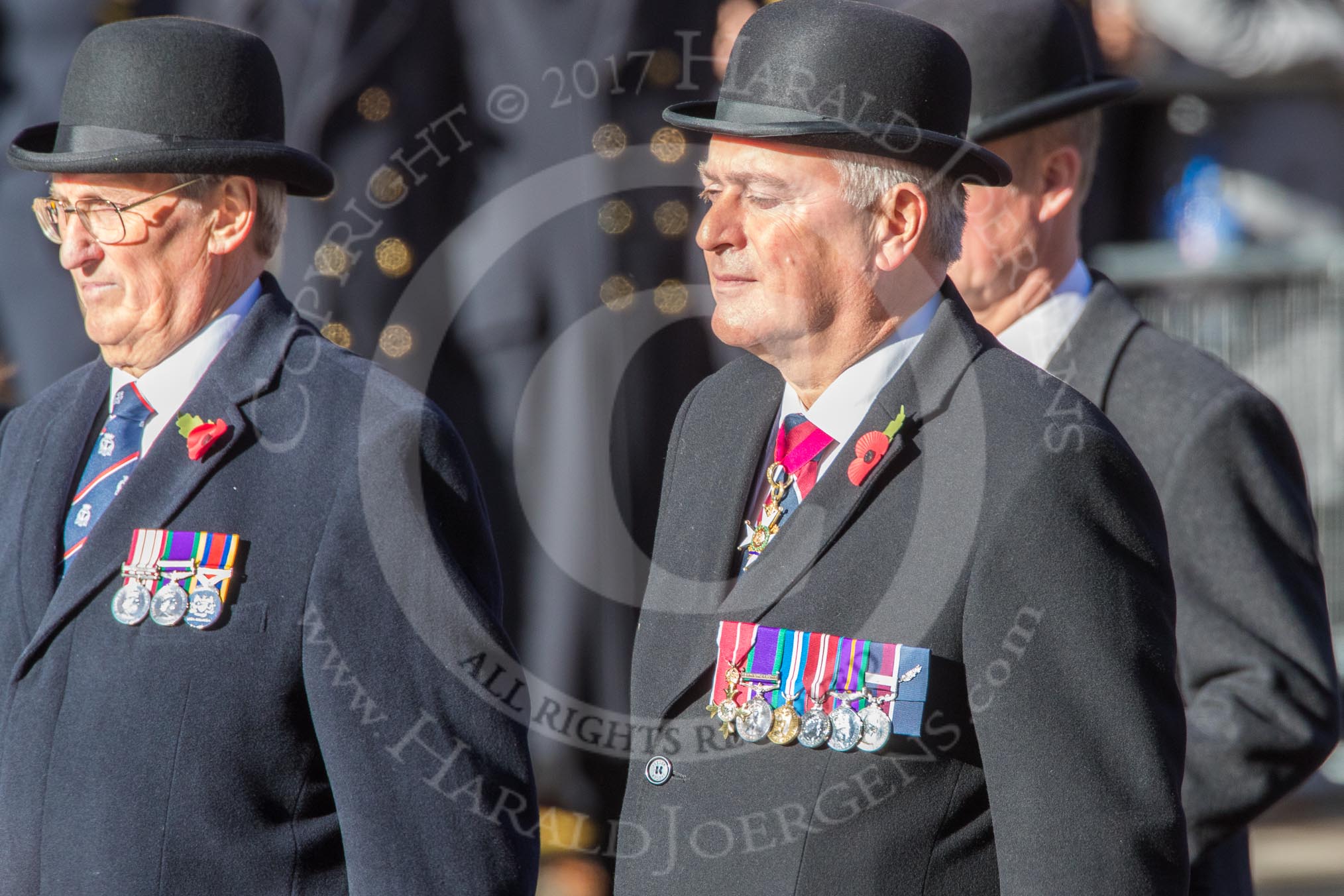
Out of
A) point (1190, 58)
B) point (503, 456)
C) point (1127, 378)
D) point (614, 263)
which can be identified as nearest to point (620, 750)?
point (503, 456)

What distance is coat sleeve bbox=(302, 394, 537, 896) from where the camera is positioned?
2.20 m

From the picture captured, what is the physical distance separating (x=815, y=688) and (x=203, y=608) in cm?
87

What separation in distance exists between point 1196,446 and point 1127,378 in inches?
7.7

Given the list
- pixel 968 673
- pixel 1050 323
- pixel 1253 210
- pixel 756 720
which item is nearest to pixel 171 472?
pixel 756 720

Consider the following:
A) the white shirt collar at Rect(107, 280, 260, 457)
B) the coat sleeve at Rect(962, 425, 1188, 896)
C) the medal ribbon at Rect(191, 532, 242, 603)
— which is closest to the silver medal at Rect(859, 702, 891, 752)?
the coat sleeve at Rect(962, 425, 1188, 896)

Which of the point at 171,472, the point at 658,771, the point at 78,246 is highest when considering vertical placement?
the point at 78,246

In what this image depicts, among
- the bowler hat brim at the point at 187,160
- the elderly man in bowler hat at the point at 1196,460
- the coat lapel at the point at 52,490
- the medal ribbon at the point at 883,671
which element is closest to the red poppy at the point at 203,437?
the coat lapel at the point at 52,490

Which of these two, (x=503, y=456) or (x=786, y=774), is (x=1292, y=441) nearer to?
(x=786, y=774)

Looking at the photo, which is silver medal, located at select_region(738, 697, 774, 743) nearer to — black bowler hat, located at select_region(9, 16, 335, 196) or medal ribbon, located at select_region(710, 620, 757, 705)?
medal ribbon, located at select_region(710, 620, 757, 705)

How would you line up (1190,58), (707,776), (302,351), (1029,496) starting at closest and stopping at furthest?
(1029,496) < (707,776) < (302,351) < (1190,58)

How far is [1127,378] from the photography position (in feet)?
9.29

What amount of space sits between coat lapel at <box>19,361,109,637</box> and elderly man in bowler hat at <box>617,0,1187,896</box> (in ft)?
2.90

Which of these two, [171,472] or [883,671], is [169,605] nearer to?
[171,472]

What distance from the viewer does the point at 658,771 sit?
6.85 ft
